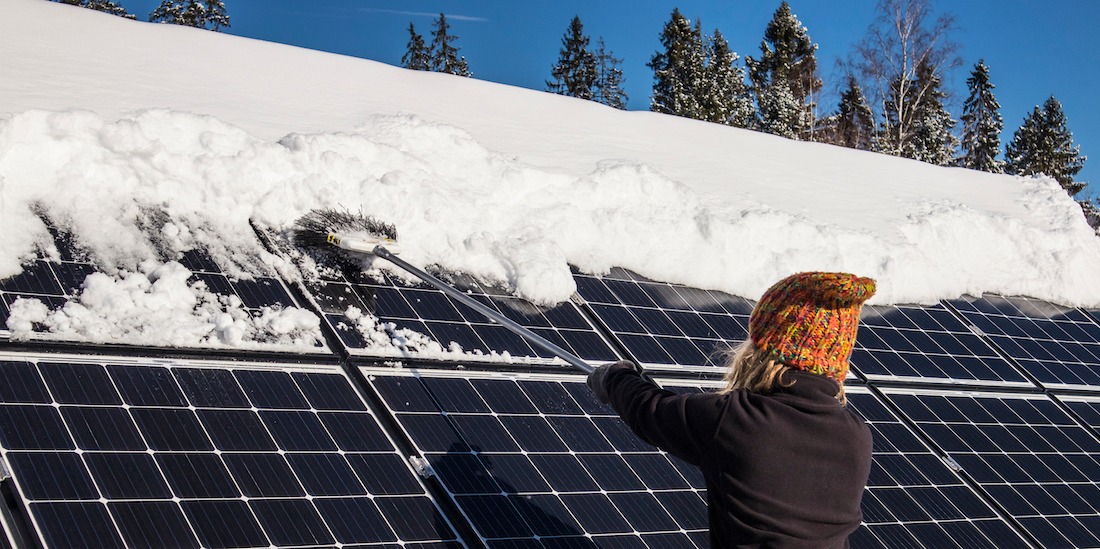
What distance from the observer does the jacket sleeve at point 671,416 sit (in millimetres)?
3701

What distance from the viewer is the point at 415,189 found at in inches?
287

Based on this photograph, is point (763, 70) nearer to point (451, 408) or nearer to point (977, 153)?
point (977, 153)

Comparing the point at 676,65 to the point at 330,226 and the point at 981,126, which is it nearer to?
the point at 981,126

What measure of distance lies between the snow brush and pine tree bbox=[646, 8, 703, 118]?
173 feet

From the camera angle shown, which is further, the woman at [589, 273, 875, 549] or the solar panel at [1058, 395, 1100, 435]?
the solar panel at [1058, 395, 1100, 435]

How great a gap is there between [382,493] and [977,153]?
63.7 metres

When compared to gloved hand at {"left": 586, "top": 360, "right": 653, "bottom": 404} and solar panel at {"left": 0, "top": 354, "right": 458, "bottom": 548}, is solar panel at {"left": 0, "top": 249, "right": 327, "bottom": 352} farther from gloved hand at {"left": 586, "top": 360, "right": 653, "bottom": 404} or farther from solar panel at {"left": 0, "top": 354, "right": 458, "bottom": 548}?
gloved hand at {"left": 586, "top": 360, "right": 653, "bottom": 404}

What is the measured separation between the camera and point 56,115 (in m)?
6.34

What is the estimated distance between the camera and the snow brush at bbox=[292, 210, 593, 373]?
20.5ft

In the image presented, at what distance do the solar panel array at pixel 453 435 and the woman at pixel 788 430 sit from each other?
62.4 inches

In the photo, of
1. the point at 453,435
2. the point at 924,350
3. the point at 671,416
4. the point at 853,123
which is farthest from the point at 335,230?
the point at 853,123

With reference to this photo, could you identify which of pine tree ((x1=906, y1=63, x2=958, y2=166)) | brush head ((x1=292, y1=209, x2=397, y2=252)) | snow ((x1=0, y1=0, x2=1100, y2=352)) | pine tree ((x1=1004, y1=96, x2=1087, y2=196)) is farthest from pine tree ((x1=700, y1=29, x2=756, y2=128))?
brush head ((x1=292, y1=209, x2=397, y2=252))

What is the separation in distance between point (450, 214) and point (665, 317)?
172 centimetres

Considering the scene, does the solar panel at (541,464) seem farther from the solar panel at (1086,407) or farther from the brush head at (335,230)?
the solar panel at (1086,407)
